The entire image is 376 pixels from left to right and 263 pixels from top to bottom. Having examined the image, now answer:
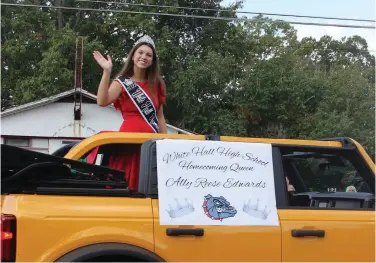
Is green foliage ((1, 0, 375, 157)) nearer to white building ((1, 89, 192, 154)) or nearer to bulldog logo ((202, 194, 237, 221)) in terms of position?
white building ((1, 89, 192, 154))

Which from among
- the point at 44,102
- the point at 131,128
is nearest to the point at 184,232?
the point at 131,128

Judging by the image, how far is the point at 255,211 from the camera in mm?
3031

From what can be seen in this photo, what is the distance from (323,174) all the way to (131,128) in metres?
1.55

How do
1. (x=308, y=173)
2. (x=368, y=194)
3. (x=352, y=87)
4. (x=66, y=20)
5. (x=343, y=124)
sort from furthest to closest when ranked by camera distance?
(x=66, y=20) → (x=352, y=87) → (x=343, y=124) → (x=308, y=173) → (x=368, y=194)

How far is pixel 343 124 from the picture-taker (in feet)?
70.5

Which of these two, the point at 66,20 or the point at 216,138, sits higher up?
the point at 66,20

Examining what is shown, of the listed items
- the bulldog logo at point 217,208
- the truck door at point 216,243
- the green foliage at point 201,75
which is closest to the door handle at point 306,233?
the truck door at point 216,243

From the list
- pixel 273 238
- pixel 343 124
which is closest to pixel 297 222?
pixel 273 238

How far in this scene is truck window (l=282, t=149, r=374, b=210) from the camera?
3500 mm

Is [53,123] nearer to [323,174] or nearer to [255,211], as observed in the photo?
[323,174]

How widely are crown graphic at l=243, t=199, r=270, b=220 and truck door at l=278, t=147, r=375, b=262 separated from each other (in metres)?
0.11

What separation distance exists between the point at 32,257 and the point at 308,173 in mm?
2294

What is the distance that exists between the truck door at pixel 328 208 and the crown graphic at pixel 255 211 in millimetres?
114

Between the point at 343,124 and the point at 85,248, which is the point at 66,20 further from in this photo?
the point at 85,248
